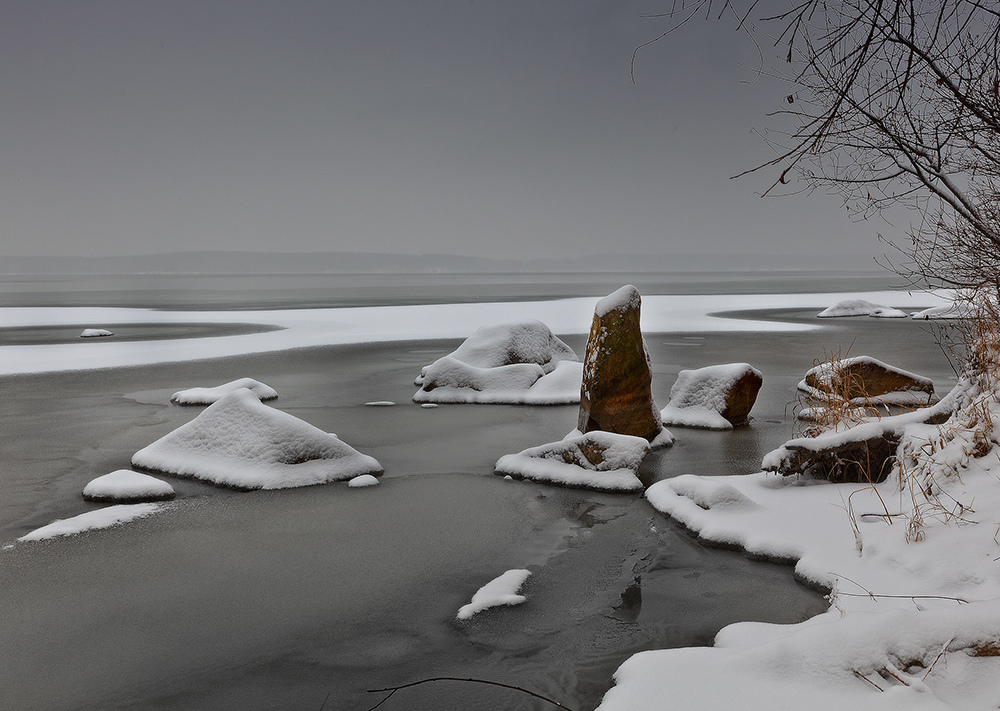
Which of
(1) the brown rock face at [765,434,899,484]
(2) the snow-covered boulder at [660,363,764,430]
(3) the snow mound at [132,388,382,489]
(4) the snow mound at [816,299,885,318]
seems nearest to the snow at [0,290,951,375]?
(4) the snow mound at [816,299,885,318]

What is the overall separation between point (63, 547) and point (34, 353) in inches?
651

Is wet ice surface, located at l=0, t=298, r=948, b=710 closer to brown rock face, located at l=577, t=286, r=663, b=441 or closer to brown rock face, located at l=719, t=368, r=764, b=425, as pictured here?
brown rock face, located at l=577, t=286, r=663, b=441

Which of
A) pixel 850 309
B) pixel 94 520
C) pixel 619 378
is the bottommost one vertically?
pixel 94 520

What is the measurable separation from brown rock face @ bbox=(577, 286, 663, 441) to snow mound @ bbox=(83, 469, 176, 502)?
5.00 m

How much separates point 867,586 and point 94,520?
6.11 metres

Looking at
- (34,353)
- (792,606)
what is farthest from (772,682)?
(34,353)

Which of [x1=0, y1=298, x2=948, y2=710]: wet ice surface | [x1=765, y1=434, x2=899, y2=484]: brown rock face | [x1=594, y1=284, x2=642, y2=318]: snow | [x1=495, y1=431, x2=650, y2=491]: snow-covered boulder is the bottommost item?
[x1=0, y1=298, x2=948, y2=710]: wet ice surface

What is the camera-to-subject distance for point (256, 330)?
27.2 meters

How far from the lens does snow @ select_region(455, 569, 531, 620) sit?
4.86 m

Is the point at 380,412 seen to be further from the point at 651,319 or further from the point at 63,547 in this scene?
the point at 651,319

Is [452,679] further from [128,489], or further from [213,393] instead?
[213,393]

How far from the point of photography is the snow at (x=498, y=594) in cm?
486

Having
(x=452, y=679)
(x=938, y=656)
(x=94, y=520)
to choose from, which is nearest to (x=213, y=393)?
(x=94, y=520)

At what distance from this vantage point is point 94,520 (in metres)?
6.66
